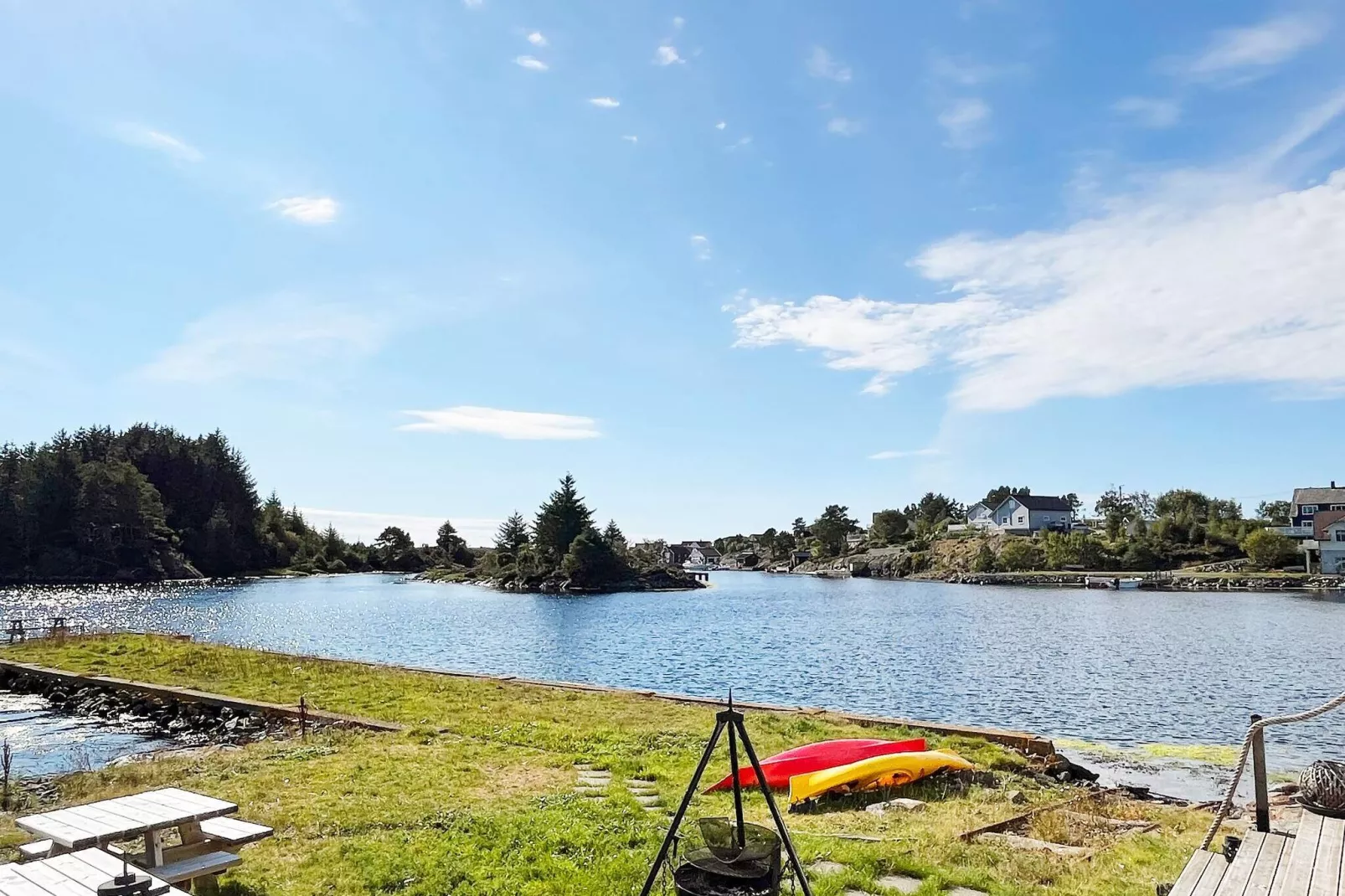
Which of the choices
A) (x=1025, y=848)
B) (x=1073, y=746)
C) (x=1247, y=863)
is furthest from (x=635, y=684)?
(x=1247, y=863)

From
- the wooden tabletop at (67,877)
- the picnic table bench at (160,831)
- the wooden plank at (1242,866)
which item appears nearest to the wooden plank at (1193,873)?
the wooden plank at (1242,866)

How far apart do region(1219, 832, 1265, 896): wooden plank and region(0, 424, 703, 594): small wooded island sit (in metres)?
91.6

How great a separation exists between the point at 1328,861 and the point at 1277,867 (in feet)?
1.01

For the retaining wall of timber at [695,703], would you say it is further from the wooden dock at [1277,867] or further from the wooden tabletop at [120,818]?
the wooden dock at [1277,867]

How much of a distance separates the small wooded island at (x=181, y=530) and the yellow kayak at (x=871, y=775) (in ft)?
279

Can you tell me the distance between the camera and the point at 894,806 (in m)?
10.6

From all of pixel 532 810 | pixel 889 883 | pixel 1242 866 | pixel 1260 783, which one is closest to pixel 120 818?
pixel 532 810

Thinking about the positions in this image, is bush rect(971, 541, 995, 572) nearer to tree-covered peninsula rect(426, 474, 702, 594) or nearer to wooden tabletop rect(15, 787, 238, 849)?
tree-covered peninsula rect(426, 474, 702, 594)

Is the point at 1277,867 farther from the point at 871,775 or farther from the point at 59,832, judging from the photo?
the point at 59,832

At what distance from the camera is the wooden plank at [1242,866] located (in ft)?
17.2

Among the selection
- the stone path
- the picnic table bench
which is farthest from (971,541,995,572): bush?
the picnic table bench

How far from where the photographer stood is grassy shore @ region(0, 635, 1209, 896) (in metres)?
7.45

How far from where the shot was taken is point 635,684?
2900 cm

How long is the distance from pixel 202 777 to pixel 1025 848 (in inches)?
427
